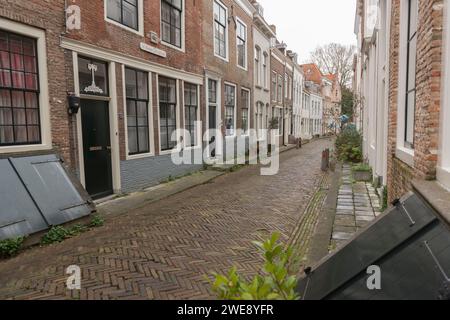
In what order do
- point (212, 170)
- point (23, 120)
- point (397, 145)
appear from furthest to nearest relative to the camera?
point (212, 170) → point (23, 120) → point (397, 145)

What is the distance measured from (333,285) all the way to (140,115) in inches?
312

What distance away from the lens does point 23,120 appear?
6160 millimetres

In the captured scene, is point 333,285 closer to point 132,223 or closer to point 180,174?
A: point 132,223

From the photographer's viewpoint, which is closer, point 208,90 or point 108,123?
point 108,123

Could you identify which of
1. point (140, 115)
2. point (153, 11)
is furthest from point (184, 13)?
point (140, 115)

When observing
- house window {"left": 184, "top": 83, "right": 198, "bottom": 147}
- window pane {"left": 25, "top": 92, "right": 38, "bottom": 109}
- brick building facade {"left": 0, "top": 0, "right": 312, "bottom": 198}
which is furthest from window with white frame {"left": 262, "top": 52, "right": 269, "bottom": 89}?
window pane {"left": 25, "top": 92, "right": 38, "bottom": 109}

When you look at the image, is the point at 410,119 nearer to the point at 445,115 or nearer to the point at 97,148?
the point at 445,115

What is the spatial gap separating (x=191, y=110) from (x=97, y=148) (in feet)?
16.7

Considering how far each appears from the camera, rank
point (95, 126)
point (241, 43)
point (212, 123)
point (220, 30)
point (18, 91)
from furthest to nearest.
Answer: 1. point (241, 43)
2. point (220, 30)
3. point (212, 123)
4. point (95, 126)
5. point (18, 91)

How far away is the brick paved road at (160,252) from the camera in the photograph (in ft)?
12.0

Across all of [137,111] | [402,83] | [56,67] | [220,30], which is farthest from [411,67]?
[220,30]

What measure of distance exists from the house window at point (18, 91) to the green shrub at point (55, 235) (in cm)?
182

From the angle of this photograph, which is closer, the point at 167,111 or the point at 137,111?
the point at 137,111

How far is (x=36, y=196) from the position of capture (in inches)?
215
